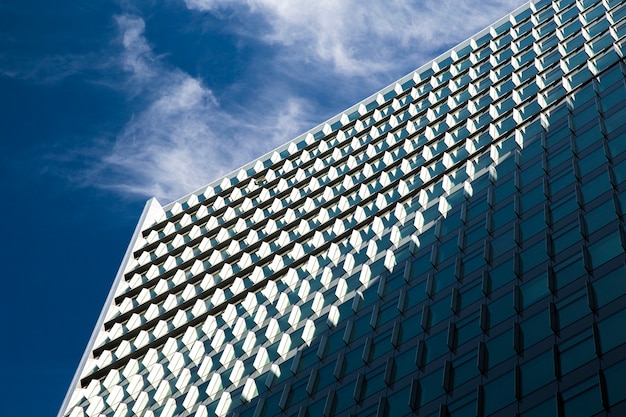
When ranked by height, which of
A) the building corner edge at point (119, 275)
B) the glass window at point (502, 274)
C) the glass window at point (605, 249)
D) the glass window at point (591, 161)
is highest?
the building corner edge at point (119, 275)

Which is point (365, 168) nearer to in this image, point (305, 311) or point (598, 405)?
point (305, 311)

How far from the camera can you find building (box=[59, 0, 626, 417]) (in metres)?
34.7

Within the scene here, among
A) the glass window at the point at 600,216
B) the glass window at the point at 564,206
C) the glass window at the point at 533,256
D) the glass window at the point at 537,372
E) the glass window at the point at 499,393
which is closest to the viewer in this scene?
the glass window at the point at 537,372

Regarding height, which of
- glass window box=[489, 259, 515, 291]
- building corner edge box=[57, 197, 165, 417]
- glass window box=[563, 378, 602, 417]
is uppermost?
building corner edge box=[57, 197, 165, 417]

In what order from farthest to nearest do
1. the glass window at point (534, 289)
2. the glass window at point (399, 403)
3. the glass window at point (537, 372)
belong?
the glass window at point (534, 289), the glass window at point (399, 403), the glass window at point (537, 372)

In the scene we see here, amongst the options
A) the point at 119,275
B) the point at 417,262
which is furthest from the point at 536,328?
the point at 119,275

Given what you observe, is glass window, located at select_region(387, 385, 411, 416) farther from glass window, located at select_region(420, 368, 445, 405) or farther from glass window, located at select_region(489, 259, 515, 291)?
glass window, located at select_region(489, 259, 515, 291)

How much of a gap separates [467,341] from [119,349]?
28.1 metres

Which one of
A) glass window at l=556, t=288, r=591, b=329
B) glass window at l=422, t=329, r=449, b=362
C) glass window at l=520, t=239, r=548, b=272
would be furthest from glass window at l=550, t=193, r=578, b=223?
glass window at l=422, t=329, r=449, b=362

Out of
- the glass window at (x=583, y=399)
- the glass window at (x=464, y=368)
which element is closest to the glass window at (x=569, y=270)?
the glass window at (x=464, y=368)

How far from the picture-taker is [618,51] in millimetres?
52844

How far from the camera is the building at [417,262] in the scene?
34.7 m

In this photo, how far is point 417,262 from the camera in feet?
150

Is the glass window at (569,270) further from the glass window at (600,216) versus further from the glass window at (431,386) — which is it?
the glass window at (431,386)
